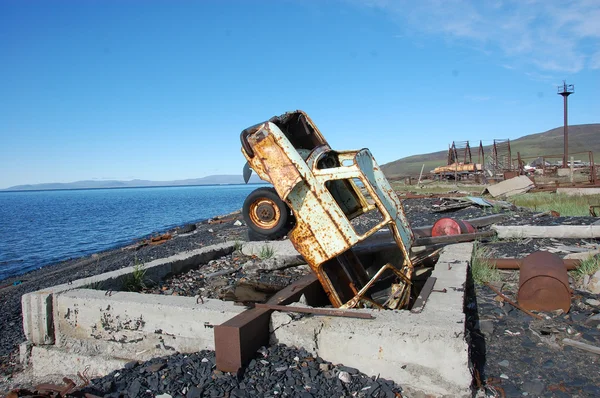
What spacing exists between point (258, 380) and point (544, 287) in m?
3.20

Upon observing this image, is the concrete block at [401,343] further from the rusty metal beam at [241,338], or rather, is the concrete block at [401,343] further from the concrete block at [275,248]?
the concrete block at [275,248]

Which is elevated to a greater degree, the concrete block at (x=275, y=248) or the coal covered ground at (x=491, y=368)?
the concrete block at (x=275, y=248)

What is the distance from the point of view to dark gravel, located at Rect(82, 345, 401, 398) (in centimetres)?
316

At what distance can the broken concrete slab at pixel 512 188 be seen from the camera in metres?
19.3

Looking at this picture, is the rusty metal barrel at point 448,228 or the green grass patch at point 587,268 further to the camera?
the rusty metal barrel at point 448,228

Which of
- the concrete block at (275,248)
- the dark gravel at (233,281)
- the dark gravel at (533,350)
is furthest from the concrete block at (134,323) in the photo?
the concrete block at (275,248)

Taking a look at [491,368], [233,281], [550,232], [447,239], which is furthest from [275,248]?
[550,232]

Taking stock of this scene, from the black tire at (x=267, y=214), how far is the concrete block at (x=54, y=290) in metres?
1.96

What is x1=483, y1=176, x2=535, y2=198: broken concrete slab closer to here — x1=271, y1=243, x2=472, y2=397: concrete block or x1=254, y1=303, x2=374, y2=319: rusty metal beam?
x1=271, y1=243, x2=472, y2=397: concrete block

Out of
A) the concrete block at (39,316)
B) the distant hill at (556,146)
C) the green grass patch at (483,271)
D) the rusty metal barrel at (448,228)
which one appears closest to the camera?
the concrete block at (39,316)

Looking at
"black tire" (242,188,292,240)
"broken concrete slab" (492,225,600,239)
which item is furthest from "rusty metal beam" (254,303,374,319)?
"broken concrete slab" (492,225,600,239)

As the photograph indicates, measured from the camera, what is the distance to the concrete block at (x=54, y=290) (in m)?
4.55

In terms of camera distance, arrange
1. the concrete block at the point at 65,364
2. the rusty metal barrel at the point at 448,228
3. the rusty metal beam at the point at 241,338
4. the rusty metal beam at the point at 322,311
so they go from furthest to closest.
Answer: the rusty metal barrel at the point at 448,228, the concrete block at the point at 65,364, the rusty metal beam at the point at 322,311, the rusty metal beam at the point at 241,338

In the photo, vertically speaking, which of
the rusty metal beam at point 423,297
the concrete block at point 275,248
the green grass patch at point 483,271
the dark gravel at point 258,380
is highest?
the concrete block at point 275,248
